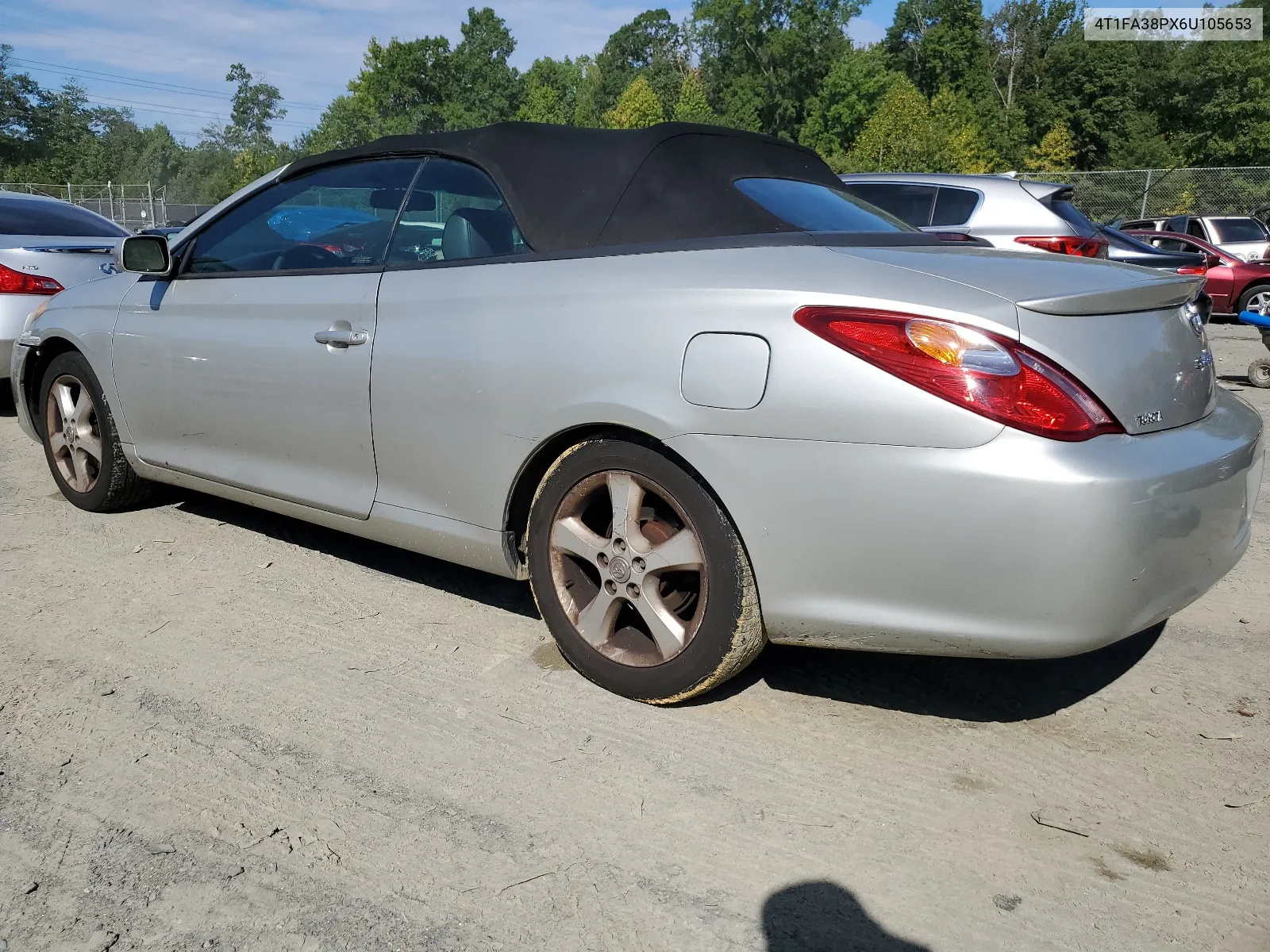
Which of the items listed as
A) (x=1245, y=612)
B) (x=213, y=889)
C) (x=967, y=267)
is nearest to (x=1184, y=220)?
(x=1245, y=612)

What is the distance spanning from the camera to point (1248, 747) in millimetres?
2756

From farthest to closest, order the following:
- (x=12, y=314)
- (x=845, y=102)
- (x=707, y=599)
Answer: (x=845, y=102) < (x=12, y=314) < (x=707, y=599)

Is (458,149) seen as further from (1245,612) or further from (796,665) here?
(1245,612)

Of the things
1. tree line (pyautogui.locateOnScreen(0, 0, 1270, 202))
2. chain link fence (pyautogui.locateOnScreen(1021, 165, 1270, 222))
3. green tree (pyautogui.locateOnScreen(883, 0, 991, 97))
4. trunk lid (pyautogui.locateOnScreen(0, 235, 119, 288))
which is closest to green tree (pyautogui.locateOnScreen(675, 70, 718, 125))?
tree line (pyautogui.locateOnScreen(0, 0, 1270, 202))

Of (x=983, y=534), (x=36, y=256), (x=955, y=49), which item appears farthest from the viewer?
(x=955, y=49)

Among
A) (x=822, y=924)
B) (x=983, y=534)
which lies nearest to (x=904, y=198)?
(x=983, y=534)

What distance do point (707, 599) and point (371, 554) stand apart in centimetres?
204

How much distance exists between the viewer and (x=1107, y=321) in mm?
2510

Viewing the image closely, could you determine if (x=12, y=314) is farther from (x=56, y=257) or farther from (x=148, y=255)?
(x=148, y=255)

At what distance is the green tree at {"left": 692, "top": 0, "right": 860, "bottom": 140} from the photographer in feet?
244

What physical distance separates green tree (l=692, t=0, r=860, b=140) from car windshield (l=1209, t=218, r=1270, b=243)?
58.3 m

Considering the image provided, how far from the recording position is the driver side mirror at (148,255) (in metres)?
4.19

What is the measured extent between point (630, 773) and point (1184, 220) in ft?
63.8

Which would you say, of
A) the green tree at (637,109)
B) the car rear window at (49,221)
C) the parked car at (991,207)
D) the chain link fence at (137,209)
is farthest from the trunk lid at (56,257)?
the green tree at (637,109)
